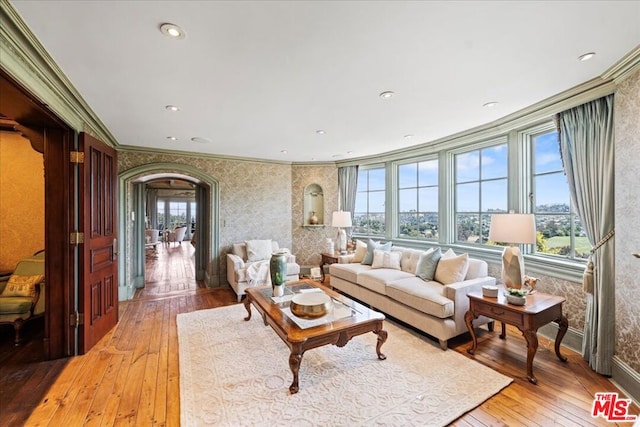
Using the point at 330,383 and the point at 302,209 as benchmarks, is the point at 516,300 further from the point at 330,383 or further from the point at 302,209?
the point at 302,209

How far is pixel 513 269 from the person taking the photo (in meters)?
2.54

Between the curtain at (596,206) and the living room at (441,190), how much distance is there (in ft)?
0.25

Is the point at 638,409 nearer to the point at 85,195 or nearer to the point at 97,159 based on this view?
the point at 85,195

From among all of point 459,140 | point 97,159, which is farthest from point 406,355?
point 97,159

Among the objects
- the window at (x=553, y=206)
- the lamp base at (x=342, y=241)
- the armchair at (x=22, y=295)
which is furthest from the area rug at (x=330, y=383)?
the lamp base at (x=342, y=241)

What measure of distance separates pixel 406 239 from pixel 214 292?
12.0 feet

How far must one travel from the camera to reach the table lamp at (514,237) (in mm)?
2471

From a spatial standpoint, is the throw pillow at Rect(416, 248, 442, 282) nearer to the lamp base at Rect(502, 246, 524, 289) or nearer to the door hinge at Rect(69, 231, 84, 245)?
the lamp base at Rect(502, 246, 524, 289)

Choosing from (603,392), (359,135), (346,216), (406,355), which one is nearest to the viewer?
(603,392)

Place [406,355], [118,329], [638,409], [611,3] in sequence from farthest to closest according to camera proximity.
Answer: [118,329] < [406,355] < [638,409] < [611,3]

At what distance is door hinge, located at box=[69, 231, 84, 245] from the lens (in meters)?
2.62

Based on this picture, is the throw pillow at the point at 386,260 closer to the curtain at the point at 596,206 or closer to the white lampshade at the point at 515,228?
the white lampshade at the point at 515,228

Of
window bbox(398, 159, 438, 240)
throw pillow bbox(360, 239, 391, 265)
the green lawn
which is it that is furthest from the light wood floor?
window bbox(398, 159, 438, 240)

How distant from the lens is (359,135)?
3.96 metres
